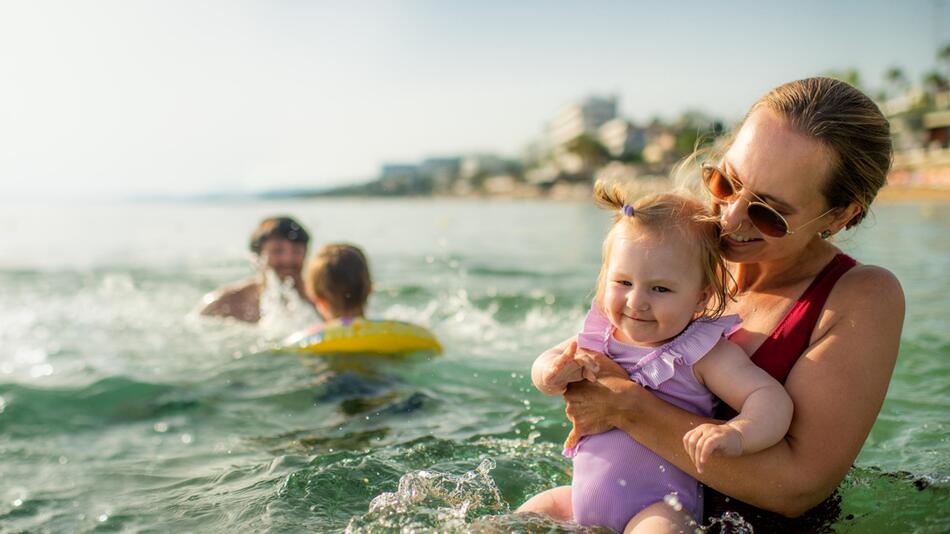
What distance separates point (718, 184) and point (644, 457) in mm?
1012

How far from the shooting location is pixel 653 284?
2.63 m

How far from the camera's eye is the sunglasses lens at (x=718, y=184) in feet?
9.07

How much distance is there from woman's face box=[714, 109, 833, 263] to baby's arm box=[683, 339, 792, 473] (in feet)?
1.28

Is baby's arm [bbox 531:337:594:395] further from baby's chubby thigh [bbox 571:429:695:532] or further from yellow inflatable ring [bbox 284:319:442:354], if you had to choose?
yellow inflatable ring [bbox 284:319:442:354]

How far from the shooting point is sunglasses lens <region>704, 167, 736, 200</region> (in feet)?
9.07

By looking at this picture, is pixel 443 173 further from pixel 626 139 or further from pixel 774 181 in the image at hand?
pixel 774 181

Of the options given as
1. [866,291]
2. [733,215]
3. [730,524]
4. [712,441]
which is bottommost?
[730,524]

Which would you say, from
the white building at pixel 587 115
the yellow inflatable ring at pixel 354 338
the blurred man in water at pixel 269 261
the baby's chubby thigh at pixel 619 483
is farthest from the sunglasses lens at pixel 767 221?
the white building at pixel 587 115

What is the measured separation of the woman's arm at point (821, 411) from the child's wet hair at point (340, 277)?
4210mm

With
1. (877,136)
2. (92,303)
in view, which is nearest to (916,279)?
Answer: (877,136)

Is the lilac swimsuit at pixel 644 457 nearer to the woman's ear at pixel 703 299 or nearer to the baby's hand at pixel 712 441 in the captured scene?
the woman's ear at pixel 703 299

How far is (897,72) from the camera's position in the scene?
8700cm

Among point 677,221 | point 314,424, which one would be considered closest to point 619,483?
point 677,221

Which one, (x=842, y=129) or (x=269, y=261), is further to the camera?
(x=269, y=261)
